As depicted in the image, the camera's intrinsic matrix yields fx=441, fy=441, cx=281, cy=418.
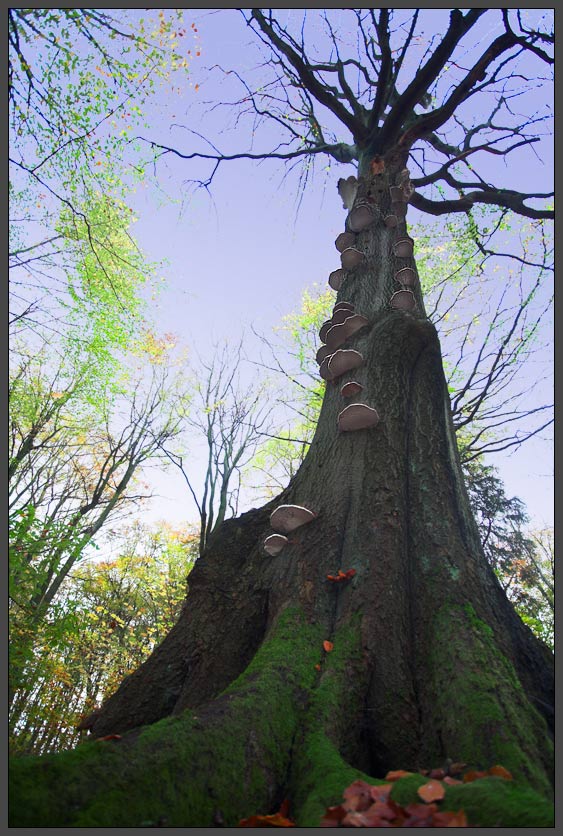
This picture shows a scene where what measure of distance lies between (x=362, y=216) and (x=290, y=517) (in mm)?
4027

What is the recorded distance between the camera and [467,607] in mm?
2346

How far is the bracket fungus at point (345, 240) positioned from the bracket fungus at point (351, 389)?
2.50 metres

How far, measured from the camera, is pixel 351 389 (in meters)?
3.65

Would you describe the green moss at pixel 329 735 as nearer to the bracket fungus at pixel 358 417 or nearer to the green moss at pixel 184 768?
the green moss at pixel 184 768

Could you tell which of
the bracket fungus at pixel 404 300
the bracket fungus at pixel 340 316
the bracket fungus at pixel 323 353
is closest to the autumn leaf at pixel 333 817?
the bracket fungus at pixel 323 353

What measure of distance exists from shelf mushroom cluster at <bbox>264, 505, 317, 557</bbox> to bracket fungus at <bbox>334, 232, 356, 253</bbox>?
12.2 ft

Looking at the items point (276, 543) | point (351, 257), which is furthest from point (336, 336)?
point (276, 543)

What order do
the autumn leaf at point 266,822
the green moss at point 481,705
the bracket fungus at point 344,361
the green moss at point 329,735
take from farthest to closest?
the bracket fungus at point 344,361
the green moss at point 481,705
the green moss at point 329,735
the autumn leaf at point 266,822

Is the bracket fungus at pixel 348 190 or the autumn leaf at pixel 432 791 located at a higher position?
the bracket fungus at pixel 348 190

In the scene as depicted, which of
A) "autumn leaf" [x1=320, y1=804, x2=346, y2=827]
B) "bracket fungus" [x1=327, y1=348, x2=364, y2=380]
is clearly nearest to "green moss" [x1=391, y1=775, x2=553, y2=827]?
"autumn leaf" [x1=320, y1=804, x2=346, y2=827]

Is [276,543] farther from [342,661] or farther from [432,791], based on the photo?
[432,791]

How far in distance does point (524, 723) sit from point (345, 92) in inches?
351

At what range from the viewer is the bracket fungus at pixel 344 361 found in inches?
150

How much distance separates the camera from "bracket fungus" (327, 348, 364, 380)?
3.81m
